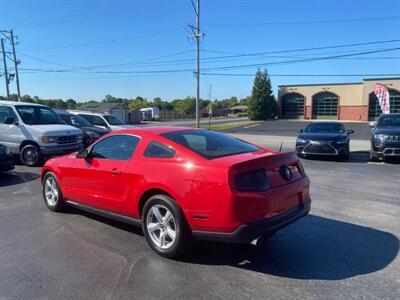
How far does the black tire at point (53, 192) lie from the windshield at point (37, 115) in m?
6.05

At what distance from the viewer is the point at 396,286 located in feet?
11.9

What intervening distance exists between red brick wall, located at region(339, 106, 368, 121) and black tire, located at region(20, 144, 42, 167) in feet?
184

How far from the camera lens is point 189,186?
4.05 m

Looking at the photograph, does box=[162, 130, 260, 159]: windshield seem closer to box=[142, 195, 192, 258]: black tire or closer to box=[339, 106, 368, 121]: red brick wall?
box=[142, 195, 192, 258]: black tire

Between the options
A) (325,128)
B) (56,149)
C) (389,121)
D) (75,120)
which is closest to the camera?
(56,149)

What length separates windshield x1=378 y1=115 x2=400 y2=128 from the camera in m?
13.5

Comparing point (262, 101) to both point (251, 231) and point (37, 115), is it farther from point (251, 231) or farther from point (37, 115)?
point (251, 231)

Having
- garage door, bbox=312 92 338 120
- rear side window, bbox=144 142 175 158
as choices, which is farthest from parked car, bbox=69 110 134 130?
garage door, bbox=312 92 338 120

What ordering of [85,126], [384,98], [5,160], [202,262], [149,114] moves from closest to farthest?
[202,262], [5,160], [85,126], [384,98], [149,114]

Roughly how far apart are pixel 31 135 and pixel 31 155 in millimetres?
624

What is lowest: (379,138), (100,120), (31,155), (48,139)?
A: (31,155)

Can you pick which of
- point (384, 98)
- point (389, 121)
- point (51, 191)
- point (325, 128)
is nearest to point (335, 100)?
point (384, 98)

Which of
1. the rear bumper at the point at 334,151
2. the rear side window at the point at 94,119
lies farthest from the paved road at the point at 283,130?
the rear side window at the point at 94,119

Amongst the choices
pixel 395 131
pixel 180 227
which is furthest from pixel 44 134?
pixel 395 131
